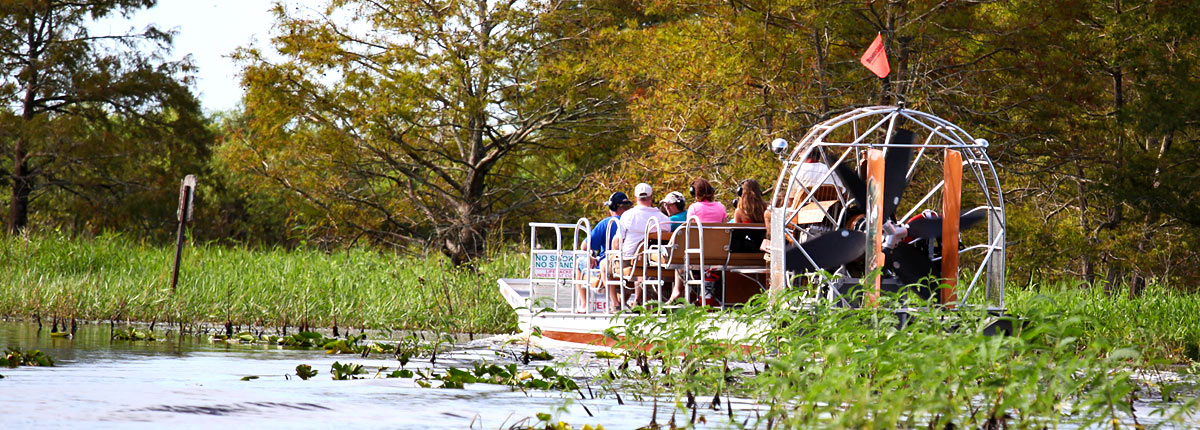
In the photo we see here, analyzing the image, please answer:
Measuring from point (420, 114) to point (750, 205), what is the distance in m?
15.0

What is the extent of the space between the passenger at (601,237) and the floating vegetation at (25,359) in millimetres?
4899

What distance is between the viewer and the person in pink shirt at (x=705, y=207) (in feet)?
39.8

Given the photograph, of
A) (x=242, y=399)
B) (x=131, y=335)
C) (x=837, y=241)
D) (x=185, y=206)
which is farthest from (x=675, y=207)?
(x=185, y=206)

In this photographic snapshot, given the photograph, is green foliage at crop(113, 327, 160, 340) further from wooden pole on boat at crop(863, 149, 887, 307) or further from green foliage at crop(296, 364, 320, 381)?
wooden pole on boat at crop(863, 149, 887, 307)

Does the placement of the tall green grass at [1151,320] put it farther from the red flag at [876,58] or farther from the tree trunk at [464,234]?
the tree trunk at [464,234]

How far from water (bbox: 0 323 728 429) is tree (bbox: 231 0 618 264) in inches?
607

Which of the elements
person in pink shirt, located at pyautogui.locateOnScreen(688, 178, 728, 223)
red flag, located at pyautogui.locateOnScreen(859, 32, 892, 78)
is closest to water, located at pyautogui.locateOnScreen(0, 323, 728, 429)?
person in pink shirt, located at pyautogui.locateOnScreen(688, 178, 728, 223)

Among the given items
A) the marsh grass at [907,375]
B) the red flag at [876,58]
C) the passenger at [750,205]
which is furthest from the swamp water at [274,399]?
the red flag at [876,58]

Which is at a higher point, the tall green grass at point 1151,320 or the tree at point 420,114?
the tree at point 420,114

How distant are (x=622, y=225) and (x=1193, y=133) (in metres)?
11.6

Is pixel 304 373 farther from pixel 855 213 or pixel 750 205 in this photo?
pixel 855 213

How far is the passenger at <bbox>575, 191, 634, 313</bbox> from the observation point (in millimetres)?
12773

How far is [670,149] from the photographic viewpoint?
2006 centimetres

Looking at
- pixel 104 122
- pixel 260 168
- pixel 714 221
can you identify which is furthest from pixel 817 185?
pixel 104 122
